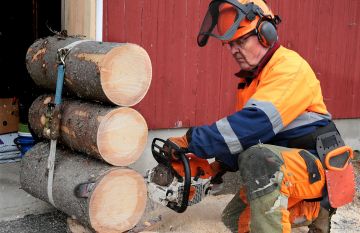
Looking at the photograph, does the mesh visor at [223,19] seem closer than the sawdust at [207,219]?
Yes

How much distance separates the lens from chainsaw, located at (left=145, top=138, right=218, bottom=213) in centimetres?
294

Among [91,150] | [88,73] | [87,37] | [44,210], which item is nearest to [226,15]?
[88,73]

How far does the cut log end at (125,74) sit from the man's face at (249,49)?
0.74 meters

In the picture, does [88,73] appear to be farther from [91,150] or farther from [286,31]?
[286,31]

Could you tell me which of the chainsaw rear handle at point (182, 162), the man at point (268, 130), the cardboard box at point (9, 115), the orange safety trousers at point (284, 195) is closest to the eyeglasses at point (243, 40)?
the man at point (268, 130)

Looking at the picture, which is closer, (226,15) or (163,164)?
(226,15)

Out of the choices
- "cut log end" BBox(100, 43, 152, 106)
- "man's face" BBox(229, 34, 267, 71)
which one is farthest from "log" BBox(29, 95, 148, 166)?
"man's face" BBox(229, 34, 267, 71)

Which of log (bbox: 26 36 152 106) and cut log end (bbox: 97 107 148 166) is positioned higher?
log (bbox: 26 36 152 106)

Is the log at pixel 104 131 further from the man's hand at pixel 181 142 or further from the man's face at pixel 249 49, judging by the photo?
the man's face at pixel 249 49

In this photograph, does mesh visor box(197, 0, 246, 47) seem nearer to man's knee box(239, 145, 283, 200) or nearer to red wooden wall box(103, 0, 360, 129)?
man's knee box(239, 145, 283, 200)

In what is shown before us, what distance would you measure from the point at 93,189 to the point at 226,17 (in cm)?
148

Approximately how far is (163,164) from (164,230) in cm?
72

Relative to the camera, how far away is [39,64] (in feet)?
12.3

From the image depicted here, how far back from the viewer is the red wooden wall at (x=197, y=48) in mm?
4645
